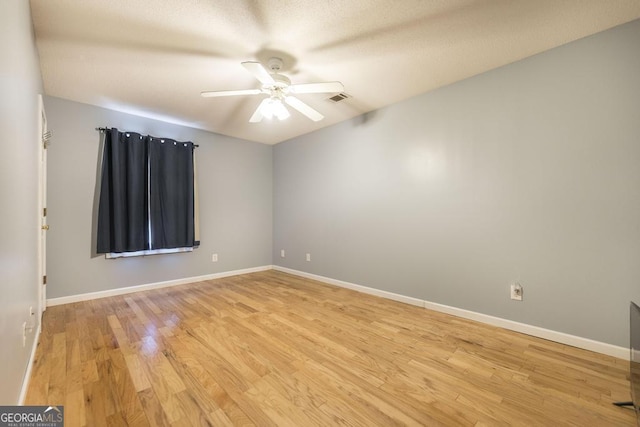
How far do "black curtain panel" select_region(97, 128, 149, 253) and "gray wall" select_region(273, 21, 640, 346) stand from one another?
2.85 m

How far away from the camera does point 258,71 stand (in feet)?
6.13

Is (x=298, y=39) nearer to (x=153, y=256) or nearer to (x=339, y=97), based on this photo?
(x=339, y=97)

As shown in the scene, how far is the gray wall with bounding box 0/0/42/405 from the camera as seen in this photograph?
106cm

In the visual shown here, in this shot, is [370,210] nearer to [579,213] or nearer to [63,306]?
[579,213]

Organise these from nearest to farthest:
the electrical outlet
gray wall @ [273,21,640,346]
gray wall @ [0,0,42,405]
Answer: gray wall @ [0,0,42,405] < gray wall @ [273,21,640,346] < the electrical outlet

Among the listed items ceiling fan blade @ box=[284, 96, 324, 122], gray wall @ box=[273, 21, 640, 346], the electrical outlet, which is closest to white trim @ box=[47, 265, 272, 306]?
gray wall @ box=[273, 21, 640, 346]

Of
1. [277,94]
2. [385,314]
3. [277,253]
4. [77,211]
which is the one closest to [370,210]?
[385,314]

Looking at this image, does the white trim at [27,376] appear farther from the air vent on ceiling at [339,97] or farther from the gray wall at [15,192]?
the air vent on ceiling at [339,97]

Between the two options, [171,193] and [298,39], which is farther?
[171,193]

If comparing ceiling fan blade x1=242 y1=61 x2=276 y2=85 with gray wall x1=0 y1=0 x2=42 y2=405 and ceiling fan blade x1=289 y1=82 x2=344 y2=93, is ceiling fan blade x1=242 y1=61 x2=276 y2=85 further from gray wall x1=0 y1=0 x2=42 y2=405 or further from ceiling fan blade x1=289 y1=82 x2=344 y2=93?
gray wall x1=0 y1=0 x2=42 y2=405

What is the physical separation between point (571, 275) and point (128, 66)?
13.6ft

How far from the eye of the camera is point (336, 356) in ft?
6.16

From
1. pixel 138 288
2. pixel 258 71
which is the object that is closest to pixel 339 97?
pixel 258 71

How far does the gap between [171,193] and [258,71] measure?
2.62m
